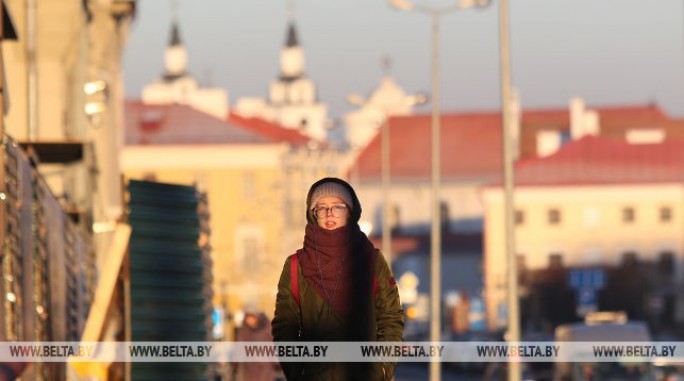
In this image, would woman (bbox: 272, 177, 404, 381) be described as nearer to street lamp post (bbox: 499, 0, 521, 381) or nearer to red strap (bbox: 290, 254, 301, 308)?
red strap (bbox: 290, 254, 301, 308)

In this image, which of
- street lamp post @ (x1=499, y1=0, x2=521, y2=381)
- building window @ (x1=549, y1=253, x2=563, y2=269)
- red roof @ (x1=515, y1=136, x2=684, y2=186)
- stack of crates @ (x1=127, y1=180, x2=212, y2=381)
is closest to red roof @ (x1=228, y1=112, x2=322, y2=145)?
red roof @ (x1=515, y1=136, x2=684, y2=186)

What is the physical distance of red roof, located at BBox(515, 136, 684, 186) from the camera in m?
150

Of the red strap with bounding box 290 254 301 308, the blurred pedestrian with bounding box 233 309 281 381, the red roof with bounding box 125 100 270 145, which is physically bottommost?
the red strap with bounding box 290 254 301 308

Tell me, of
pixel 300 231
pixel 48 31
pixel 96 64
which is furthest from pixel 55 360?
pixel 300 231

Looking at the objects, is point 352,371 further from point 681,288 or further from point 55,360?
point 681,288

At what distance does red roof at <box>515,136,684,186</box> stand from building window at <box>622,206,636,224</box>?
172 centimetres

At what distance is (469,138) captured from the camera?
179 meters

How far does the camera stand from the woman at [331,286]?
11.7 meters

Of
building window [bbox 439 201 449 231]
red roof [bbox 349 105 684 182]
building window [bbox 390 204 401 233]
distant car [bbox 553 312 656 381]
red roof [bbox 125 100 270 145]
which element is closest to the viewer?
distant car [bbox 553 312 656 381]

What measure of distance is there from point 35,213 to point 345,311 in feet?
27.1

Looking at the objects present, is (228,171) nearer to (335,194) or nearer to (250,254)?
(250,254)

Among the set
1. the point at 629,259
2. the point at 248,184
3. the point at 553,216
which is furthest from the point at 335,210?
the point at 248,184

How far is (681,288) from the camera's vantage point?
14512cm

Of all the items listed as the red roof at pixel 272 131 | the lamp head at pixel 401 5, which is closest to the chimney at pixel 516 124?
the red roof at pixel 272 131
